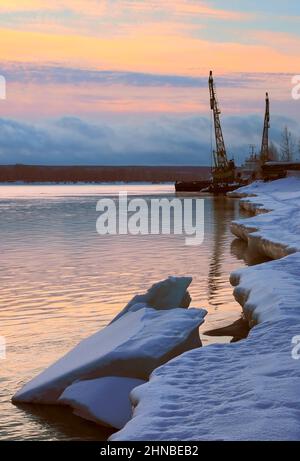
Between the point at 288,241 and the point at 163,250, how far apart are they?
8.51 m

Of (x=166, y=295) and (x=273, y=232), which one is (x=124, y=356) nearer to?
(x=166, y=295)

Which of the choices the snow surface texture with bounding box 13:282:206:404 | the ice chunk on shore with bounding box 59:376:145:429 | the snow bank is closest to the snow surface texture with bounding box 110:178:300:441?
the snow surface texture with bounding box 13:282:206:404

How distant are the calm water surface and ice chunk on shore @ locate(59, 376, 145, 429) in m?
0.14

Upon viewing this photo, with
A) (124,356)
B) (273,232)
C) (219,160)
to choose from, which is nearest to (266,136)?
(219,160)

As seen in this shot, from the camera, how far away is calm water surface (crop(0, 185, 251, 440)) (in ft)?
28.2

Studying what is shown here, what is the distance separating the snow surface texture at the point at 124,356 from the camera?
8.58m

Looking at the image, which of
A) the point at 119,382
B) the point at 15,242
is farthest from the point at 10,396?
the point at 15,242

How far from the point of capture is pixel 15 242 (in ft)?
104

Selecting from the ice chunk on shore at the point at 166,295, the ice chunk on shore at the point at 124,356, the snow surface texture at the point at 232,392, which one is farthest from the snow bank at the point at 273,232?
the snow surface texture at the point at 232,392

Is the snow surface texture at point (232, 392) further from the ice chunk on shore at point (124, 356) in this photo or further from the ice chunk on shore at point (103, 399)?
the ice chunk on shore at point (103, 399)

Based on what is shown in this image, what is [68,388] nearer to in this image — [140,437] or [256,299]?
[140,437]

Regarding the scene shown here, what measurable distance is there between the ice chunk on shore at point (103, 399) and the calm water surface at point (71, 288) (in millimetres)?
143

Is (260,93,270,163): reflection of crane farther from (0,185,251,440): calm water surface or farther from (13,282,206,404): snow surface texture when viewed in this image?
(13,282,206,404): snow surface texture

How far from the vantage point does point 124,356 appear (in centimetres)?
860
